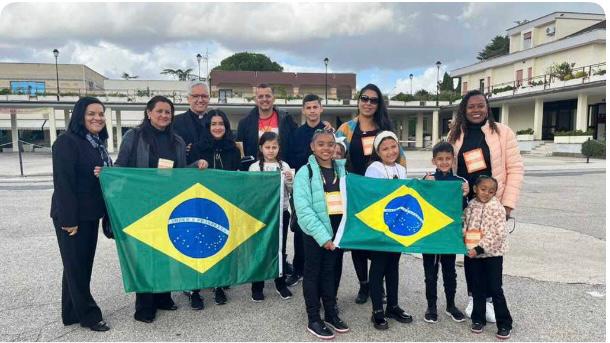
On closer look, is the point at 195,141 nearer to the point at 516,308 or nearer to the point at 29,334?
the point at 29,334

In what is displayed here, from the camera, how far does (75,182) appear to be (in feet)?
11.8

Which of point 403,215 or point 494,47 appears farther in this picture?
point 494,47

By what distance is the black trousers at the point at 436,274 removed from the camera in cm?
387

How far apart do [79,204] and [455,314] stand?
3539 mm

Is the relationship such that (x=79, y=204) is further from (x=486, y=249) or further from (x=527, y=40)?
(x=527, y=40)

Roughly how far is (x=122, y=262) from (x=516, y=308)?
384 cm

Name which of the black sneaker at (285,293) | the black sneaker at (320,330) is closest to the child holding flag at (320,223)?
the black sneaker at (320,330)

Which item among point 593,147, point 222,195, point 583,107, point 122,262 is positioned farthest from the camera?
point 583,107

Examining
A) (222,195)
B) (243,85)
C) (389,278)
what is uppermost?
(243,85)

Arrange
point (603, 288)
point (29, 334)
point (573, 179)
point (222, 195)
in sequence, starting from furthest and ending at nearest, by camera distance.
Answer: point (573, 179), point (603, 288), point (222, 195), point (29, 334)

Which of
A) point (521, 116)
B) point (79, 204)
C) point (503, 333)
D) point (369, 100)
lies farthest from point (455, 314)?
point (521, 116)

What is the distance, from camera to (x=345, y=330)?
367 centimetres

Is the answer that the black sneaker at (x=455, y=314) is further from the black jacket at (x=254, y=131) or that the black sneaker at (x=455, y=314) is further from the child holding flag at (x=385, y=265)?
the black jacket at (x=254, y=131)

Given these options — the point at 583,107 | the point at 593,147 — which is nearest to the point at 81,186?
the point at 593,147
